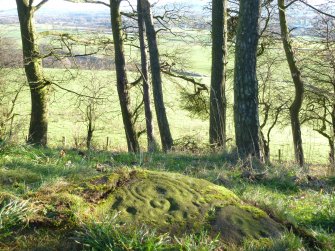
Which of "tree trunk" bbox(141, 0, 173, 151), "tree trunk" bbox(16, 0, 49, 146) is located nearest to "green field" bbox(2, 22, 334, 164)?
"tree trunk" bbox(16, 0, 49, 146)

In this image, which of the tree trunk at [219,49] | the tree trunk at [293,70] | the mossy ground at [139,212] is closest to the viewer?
the mossy ground at [139,212]

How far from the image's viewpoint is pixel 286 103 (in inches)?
1002

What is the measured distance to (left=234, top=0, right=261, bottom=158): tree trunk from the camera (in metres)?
9.12

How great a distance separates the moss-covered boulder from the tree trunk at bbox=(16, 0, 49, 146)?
12.3 metres

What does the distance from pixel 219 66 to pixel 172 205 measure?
1085 centimetres

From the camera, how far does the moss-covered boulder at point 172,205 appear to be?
3648 millimetres

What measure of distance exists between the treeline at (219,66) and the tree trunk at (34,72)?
0.11 feet

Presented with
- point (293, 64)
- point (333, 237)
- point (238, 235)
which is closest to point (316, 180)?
point (333, 237)

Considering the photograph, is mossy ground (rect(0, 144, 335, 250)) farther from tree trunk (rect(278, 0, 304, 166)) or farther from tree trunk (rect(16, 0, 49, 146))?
tree trunk (rect(278, 0, 304, 166))

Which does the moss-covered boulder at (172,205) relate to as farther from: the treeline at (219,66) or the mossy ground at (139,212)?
the treeline at (219,66)

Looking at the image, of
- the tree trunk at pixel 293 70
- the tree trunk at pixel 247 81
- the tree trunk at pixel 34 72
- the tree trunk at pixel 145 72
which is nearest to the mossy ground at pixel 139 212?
the tree trunk at pixel 247 81

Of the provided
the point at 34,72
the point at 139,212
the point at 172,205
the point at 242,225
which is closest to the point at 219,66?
the point at 34,72

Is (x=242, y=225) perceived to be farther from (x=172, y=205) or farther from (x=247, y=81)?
(x=247, y=81)

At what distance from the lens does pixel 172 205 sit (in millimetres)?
3902
